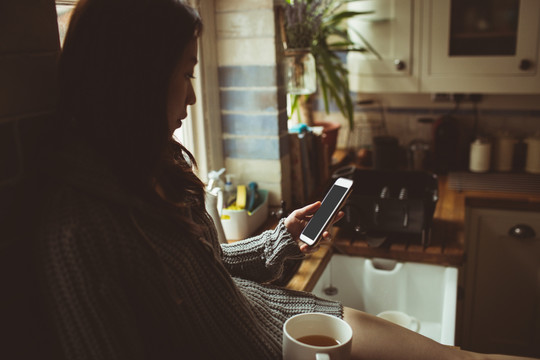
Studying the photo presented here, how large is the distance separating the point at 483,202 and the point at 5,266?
1928 mm

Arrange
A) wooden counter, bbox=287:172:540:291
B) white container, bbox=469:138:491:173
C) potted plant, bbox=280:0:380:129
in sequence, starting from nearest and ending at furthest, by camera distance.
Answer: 1. wooden counter, bbox=287:172:540:291
2. potted plant, bbox=280:0:380:129
3. white container, bbox=469:138:491:173

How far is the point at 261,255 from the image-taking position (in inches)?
51.0

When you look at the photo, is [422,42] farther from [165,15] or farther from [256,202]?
[165,15]

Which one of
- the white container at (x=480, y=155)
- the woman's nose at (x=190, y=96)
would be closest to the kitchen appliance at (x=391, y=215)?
the white container at (x=480, y=155)

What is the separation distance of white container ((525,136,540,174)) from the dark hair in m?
2.04

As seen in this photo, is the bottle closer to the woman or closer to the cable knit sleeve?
the cable knit sleeve

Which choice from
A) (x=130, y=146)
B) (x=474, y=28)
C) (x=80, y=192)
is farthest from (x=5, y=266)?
(x=474, y=28)

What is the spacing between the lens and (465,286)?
233 cm

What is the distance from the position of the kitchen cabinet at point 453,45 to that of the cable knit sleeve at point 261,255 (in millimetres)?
1434

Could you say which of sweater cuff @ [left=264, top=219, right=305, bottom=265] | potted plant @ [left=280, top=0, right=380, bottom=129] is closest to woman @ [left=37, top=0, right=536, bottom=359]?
sweater cuff @ [left=264, top=219, right=305, bottom=265]

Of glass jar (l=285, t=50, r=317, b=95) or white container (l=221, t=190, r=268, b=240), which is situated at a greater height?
glass jar (l=285, t=50, r=317, b=95)

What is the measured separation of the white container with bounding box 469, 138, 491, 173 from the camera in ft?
8.21

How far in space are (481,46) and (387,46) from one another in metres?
0.40

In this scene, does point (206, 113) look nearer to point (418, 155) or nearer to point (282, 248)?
point (282, 248)
